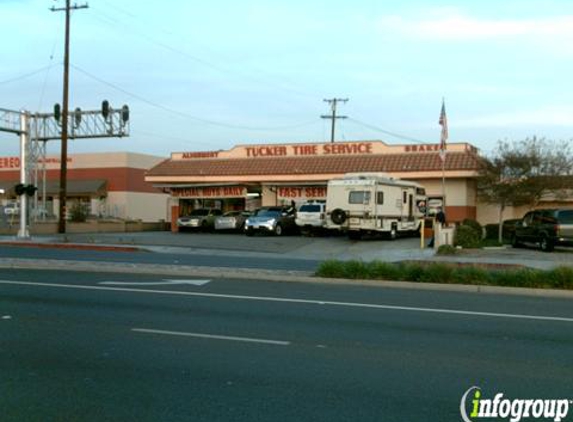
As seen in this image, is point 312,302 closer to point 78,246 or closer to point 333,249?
point 333,249

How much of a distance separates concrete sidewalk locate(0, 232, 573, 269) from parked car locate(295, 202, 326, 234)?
2.60 feet

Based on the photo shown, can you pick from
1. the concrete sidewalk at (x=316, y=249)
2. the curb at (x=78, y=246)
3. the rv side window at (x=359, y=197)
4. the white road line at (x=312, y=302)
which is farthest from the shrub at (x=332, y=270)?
the rv side window at (x=359, y=197)

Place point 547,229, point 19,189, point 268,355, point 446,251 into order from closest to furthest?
point 268,355, point 446,251, point 547,229, point 19,189

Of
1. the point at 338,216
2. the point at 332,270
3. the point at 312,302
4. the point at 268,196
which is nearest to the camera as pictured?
the point at 312,302

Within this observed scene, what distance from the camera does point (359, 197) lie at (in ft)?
103

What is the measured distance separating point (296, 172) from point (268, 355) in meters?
33.4

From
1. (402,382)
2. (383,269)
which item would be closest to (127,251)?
(383,269)

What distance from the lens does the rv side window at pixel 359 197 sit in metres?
31.2

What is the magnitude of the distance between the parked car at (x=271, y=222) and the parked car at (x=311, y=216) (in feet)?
3.29

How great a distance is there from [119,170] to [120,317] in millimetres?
51690

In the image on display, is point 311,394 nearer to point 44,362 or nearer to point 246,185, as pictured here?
point 44,362

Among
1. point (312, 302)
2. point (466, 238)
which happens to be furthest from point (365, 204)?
point (312, 302)

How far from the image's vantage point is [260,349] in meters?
8.52

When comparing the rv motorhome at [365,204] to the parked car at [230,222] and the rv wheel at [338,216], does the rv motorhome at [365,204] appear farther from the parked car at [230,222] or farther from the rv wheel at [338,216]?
the parked car at [230,222]
